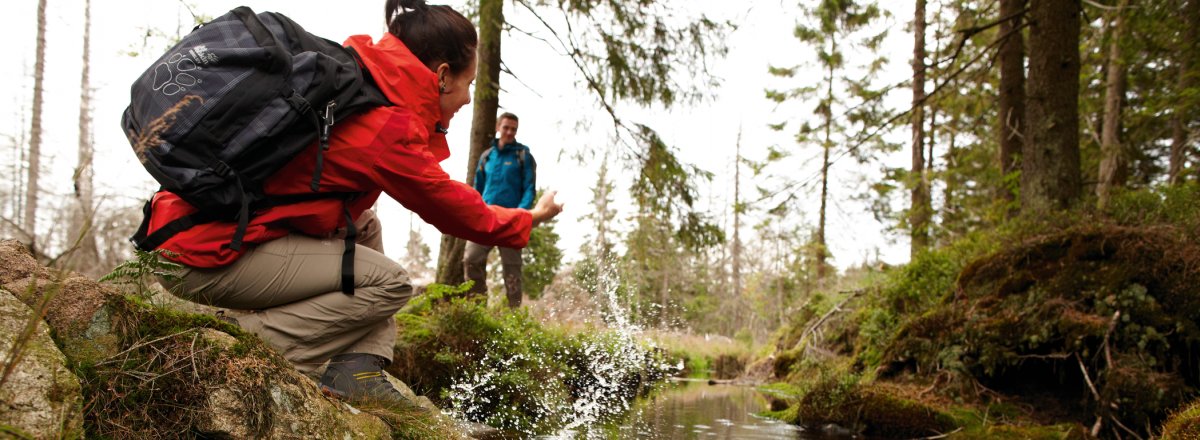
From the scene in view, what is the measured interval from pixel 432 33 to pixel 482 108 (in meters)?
4.97

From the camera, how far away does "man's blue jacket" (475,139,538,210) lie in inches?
292

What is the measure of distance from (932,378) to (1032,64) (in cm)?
396

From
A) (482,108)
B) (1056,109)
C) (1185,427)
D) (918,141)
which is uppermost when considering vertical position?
(918,141)

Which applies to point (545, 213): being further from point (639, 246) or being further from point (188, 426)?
point (639, 246)

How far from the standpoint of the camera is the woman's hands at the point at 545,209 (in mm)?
3121

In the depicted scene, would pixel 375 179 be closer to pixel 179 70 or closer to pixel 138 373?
pixel 179 70

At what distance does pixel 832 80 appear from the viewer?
2488cm

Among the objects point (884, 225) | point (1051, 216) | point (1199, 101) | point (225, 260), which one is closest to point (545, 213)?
point (225, 260)

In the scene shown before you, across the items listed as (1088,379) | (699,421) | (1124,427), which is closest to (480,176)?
(699,421)

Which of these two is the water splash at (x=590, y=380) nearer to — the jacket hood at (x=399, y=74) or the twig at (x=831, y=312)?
the jacket hood at (x=399, y=74)

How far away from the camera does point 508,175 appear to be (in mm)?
7426

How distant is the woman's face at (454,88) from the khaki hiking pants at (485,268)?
14.9 ft

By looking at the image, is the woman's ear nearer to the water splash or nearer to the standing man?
the water splash

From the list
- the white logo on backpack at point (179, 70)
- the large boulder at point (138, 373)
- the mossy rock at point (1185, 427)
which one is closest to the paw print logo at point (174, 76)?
the white logo on backpack at point (179, 70)
